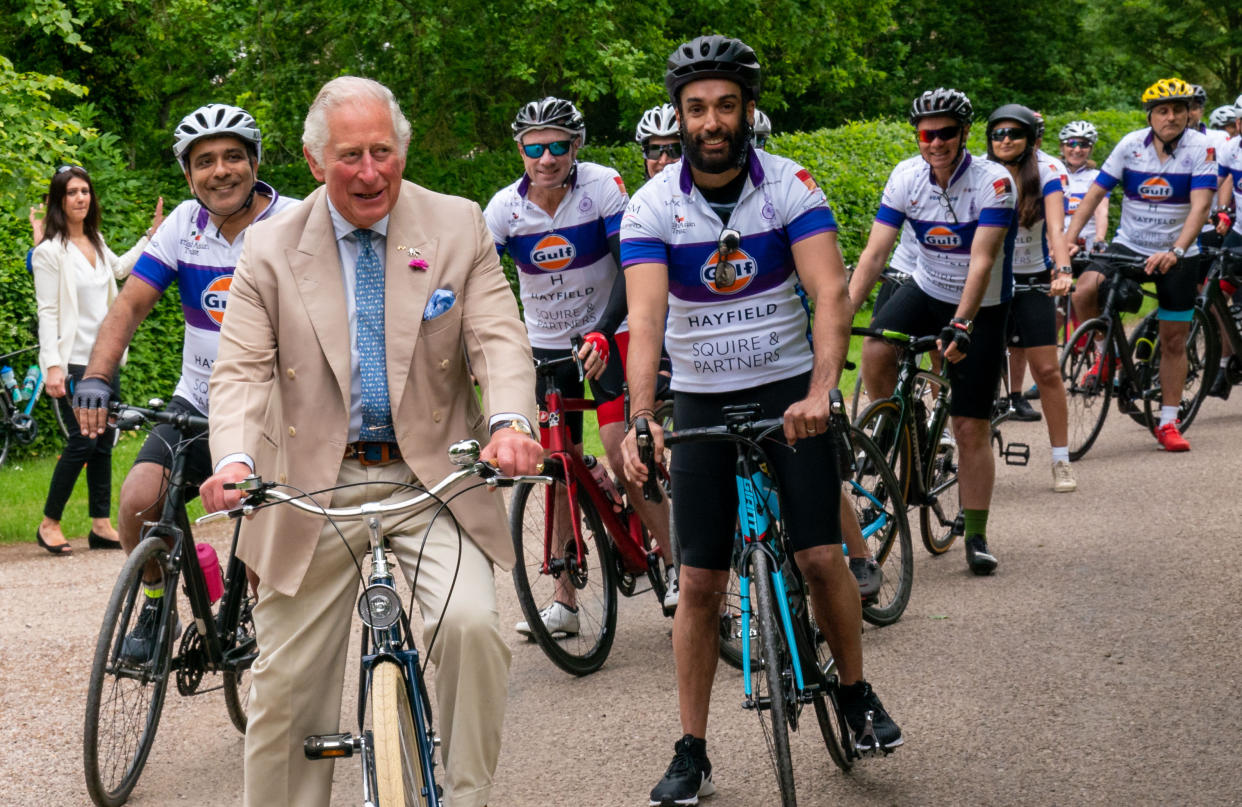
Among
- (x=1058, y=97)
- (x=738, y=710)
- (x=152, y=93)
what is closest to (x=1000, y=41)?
(x=1058, y=97)

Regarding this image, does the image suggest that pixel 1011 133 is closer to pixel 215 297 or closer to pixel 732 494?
pixel 732 494

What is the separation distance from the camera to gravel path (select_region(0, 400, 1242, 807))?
192 inches

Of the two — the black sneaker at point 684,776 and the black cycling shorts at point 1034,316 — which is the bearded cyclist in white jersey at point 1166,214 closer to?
the black cycling shorts at point 1034,316

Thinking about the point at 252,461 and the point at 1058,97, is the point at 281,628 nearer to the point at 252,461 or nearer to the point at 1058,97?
the point at 252,461

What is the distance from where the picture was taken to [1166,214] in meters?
10.9

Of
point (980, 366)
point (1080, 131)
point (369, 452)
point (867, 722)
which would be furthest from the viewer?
point (1080, 131)

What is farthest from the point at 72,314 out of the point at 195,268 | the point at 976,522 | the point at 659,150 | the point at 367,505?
the point at 367,505

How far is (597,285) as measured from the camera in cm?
693

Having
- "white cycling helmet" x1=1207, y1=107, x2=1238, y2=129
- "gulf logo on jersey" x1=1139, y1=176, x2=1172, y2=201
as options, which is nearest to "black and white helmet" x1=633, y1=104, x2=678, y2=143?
"gulf logo on jersey" x1=1139, y1=176, x2=1172, y2=201

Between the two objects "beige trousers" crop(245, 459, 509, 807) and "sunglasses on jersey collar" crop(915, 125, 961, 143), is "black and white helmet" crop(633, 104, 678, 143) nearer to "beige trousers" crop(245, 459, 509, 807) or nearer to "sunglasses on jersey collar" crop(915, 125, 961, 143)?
"sunglasses on jersey collar" crop(915, 125, 961, 143)

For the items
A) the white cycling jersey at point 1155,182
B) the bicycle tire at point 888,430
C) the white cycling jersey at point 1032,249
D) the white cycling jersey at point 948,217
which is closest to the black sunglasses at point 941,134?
the white cycling jersey at point 948,217

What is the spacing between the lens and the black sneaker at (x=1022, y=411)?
1134 cm

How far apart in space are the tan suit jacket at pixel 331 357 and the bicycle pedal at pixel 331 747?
0.39m

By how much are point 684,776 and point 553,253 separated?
9.69 feet
